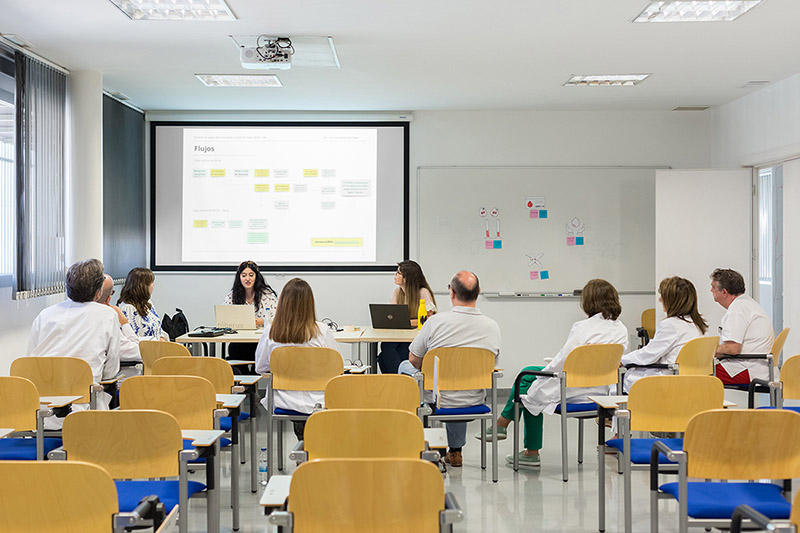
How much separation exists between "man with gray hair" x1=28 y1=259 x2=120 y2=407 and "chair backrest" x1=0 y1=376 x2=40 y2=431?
685 millimetres

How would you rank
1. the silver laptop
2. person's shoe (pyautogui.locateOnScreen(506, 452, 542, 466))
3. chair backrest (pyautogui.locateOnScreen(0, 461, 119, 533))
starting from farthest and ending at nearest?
1. the silver laptop
2. person's shoe (pyautogui.locateOnScreen(506, 452, 542, 466))
3. chair backrest (pyautogui.locateOnScreen(0, 461, 119, 533))

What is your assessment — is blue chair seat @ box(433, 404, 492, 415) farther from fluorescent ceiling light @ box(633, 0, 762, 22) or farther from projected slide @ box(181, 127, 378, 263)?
projected slide @ box(181, 127, 378, 263)

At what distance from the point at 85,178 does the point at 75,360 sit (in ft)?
9.25

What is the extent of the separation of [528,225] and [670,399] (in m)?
4.59

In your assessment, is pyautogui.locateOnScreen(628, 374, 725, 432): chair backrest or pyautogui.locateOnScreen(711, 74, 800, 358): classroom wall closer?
pyautogui.locateOnScreen(628, 374, 725, 432): chair backrest

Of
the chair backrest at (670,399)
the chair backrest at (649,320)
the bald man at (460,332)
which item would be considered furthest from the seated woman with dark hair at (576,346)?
the chair backrest at (649,320)

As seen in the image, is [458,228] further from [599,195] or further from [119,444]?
[119,444]

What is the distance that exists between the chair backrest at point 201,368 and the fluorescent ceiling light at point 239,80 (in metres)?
3.04

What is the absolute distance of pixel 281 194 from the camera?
25.3 feet

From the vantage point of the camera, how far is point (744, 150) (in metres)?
7.14

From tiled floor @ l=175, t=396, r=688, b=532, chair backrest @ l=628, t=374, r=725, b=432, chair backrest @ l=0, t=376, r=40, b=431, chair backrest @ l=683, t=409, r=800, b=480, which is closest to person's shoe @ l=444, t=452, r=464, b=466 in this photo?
tiled floor @ l=175, t=396, r=688, b=532

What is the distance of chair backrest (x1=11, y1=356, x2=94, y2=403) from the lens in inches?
145

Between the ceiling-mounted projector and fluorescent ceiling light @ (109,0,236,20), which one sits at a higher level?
fluorescent ceiling light @ (109,0,236,20)

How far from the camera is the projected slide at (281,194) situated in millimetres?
7695
